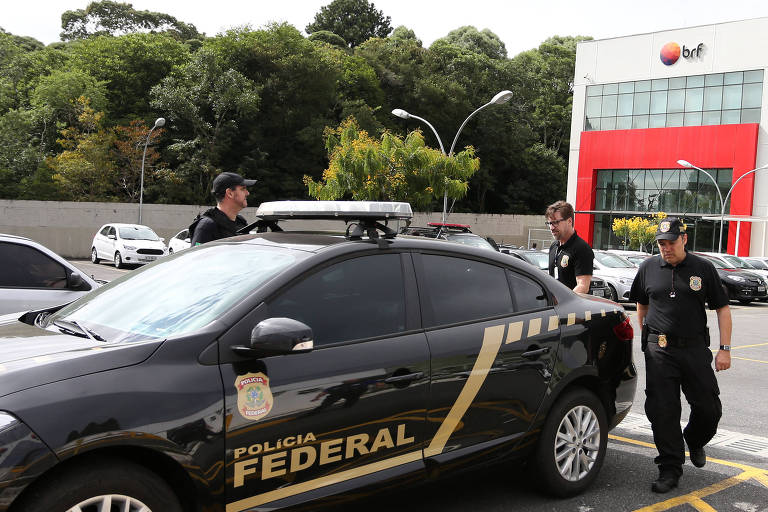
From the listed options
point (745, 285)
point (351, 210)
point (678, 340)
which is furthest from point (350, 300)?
point (745, 285)

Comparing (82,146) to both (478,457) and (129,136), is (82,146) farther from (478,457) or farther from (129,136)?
(478,457)

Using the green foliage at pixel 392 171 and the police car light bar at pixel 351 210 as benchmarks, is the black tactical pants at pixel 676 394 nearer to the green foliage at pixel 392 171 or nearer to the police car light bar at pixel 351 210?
the police car light bar at pixel 351 210

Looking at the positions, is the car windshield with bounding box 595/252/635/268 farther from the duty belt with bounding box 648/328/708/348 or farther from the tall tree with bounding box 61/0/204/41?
the tall tree with bounding box 61/0/204/41

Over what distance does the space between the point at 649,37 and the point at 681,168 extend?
8.42 metres

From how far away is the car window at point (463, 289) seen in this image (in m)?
3.76

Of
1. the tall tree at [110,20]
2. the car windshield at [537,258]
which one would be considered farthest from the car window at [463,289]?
the tall tree at [110,20]

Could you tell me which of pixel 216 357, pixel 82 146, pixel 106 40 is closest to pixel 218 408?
pixel 216 357

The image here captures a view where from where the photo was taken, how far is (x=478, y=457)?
3.82 metres

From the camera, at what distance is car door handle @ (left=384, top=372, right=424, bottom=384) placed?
3.35m

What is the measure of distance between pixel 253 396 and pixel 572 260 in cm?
388

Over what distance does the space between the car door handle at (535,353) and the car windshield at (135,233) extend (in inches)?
902

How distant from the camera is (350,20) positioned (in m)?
70.7

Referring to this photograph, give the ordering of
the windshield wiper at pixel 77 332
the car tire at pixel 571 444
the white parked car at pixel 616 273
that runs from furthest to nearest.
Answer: the white parked car at pixel 616 273
the car tire at pixel 571 444
the windshield wiper at pixel 77 332

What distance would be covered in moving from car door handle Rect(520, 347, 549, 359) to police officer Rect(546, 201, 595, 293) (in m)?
1.96
